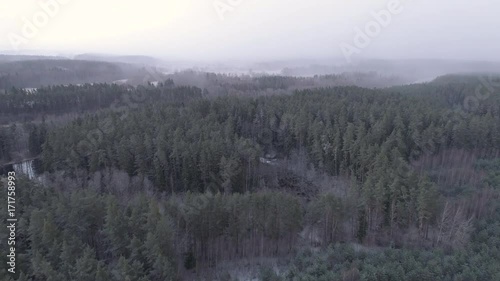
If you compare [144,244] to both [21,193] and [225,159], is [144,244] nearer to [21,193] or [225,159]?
[21,193]


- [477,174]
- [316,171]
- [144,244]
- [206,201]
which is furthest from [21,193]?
[477,174]

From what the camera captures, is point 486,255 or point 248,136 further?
point 248,136

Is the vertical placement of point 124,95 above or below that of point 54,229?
above

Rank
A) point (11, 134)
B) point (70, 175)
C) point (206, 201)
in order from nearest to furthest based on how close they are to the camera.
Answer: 1. point (206, 201)
2. point (70, 175)
3. point (11, 134)

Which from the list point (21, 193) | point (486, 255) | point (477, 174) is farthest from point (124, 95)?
point (486, 255)

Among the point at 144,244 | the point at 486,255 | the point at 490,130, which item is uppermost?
the point at 490,130

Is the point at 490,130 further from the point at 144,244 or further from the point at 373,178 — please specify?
the point at 144,244

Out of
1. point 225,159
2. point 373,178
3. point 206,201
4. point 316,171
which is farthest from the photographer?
point 316,171
